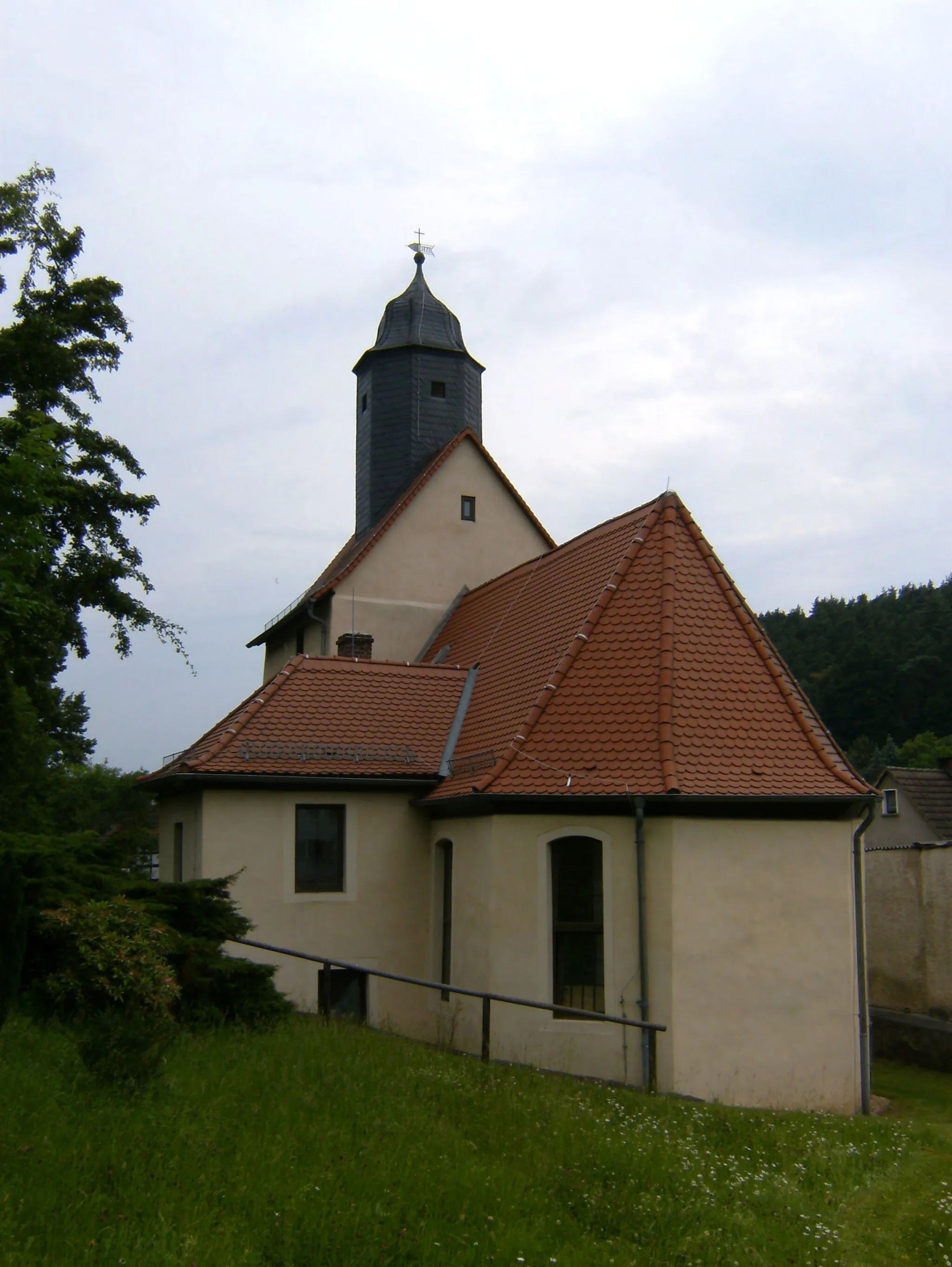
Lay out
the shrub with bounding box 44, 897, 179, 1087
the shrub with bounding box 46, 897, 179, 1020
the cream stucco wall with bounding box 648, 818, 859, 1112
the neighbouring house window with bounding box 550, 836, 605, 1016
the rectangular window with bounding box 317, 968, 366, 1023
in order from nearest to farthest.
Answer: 1. the shrub with bounding box 44, 897, 179, 1087
2. the shrub with bounding box 46, 897, 179, 1020
3. the cream stucco wall with bounding box 648, 818, 859, 1112
4. the neighbouring house window with bounding box 550, 836, 605, 1016
5. the rectangular window with bounding box 317, 968, 366, 1023

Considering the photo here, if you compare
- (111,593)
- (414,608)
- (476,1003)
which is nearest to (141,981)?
(476,1003)

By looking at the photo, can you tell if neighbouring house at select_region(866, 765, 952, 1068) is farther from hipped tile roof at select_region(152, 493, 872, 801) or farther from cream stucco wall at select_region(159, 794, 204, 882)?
cream stucco wall at select_region(159, 794, 204, 882)

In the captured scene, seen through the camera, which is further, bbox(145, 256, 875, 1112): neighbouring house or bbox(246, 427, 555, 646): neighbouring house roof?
bbox(246, 427, 555, 646): neighbouring house roof

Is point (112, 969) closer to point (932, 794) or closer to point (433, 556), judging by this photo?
point (433, 556)

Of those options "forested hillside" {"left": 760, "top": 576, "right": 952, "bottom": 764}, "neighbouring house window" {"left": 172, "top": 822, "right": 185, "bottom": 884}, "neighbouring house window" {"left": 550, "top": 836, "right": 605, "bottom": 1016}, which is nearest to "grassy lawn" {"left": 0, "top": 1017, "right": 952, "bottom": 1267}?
"neighbouring house window" {"left": 550, "top": 836, "right": 605, "bottom": 1016}

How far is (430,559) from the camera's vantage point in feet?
76.5

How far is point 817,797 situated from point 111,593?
12304 mm

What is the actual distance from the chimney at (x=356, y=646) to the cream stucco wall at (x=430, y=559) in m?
0.17

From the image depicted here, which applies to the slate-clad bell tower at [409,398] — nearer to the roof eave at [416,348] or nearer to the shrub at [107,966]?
the roof eave at [416,348]

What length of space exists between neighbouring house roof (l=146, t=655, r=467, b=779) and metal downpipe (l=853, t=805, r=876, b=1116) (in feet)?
18.7

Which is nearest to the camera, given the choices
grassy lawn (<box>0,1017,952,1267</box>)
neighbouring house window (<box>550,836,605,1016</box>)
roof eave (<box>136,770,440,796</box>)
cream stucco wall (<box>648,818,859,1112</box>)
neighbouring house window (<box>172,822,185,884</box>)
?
grassy lawn (<box>0,1017,952,1267</box>)

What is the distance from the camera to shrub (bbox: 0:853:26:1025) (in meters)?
8.04

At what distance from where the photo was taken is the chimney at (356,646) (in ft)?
71.5

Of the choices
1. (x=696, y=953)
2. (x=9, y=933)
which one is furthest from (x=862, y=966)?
(x=9, y=933)
